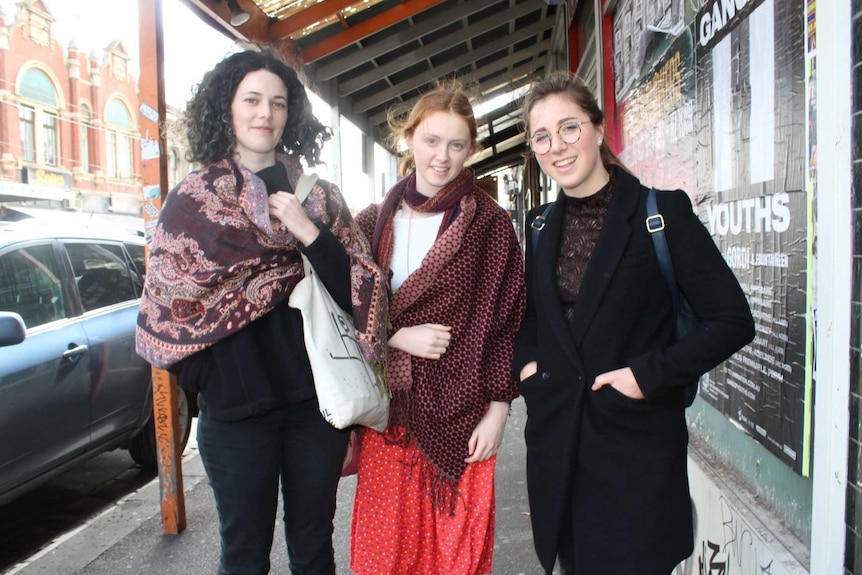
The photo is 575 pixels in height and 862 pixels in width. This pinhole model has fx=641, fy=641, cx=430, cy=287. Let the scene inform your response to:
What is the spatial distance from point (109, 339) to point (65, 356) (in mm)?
392

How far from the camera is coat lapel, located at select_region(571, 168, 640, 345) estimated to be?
1464mm

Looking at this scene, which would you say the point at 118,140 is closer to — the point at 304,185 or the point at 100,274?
the point at 100,274

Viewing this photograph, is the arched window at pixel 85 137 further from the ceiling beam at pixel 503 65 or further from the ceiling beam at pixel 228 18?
the ceiling beam at pixel 228 18

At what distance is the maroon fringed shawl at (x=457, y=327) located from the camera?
72.6 inches

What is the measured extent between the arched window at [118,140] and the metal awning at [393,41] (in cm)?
2707

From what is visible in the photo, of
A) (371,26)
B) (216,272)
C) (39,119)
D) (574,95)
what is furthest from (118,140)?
(574,95)

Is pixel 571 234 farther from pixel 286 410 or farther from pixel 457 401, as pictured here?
pixel 286 410

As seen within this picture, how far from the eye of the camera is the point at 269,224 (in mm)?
1685

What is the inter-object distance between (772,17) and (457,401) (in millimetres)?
1373

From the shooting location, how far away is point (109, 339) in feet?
12.1

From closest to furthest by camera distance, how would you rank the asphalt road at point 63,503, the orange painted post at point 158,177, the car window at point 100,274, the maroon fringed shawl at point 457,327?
the maroon fringed shawl at point 457,327 < the orange painted post at point 158,177 < the asphalt road at point 63,503 < the car window at point 100,274

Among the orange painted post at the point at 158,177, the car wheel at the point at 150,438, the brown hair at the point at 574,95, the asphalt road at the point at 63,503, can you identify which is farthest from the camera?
the car wheel at the point at 150,438

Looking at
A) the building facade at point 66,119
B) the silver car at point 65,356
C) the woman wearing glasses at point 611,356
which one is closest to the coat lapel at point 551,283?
the woman wearing glasses at point 611,356

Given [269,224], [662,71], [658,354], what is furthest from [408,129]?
[662,71]
